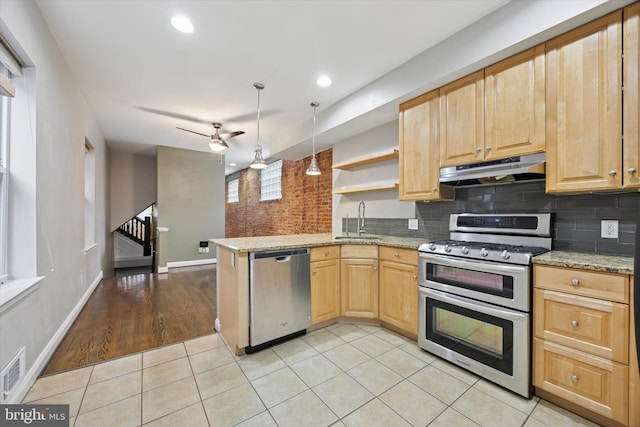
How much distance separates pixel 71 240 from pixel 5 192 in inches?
51.7

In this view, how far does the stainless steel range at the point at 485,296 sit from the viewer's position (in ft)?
5.78

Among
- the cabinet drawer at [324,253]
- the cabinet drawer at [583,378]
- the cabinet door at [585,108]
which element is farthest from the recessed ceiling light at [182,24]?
the cabinet drawer at [583,378]

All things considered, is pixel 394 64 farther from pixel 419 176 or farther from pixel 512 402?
pixel 512 402

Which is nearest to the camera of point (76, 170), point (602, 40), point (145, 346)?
point (602, 40)

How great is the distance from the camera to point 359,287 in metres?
2.88

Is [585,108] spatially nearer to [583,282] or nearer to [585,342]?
[583,282]

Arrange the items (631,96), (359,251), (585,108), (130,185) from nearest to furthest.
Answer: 1. (631,96)
2. (585,108)
3. (359,251)
4. (130,185)

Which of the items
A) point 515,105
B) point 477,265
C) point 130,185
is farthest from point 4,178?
point 130,185

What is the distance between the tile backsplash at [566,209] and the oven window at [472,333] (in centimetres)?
81

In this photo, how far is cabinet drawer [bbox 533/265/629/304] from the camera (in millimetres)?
1433

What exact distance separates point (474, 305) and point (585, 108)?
1475 millimetres

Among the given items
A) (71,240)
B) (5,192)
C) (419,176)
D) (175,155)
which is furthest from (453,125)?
(175,155)

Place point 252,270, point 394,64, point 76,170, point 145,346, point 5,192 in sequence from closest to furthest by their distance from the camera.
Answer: point 5,192 → point 252,270 → point 145,346 → point 394,64 → point 76,170

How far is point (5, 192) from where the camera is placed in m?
1.78
